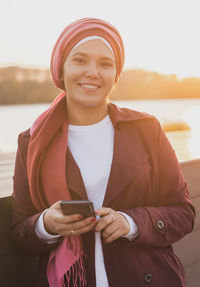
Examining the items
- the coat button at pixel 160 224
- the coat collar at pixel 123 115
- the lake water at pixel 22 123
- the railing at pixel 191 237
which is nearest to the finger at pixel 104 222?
the coat button at pixel 160 224

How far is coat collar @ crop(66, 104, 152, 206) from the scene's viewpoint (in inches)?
62.8

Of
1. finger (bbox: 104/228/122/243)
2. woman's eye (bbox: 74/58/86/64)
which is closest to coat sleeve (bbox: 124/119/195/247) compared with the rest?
finger (bbox: 104/228/122/243)

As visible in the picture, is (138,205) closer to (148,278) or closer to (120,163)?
(120,163)

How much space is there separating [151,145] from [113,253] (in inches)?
21.7

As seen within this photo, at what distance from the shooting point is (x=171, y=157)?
168 centimetres

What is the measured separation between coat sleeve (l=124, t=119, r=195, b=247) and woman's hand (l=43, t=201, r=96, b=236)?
248 millimetres

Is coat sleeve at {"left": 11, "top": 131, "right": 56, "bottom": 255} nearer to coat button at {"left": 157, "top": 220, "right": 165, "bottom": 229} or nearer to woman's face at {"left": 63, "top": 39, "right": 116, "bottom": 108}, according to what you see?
woman's face at {"left": 63, "top": 39, "right": 116, "bottom": 108}

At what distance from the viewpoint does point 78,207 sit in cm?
128

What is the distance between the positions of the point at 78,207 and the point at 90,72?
0.67 m

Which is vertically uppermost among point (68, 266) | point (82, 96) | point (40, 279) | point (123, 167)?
point (82, 96)

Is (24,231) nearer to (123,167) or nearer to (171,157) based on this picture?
(123,167)

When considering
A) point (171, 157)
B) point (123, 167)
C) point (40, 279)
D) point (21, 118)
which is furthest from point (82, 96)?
point (21, 118)

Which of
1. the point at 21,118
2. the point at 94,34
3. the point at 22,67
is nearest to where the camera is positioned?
the point at 94,34

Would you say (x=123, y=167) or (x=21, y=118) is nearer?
(x=123, y=167)
